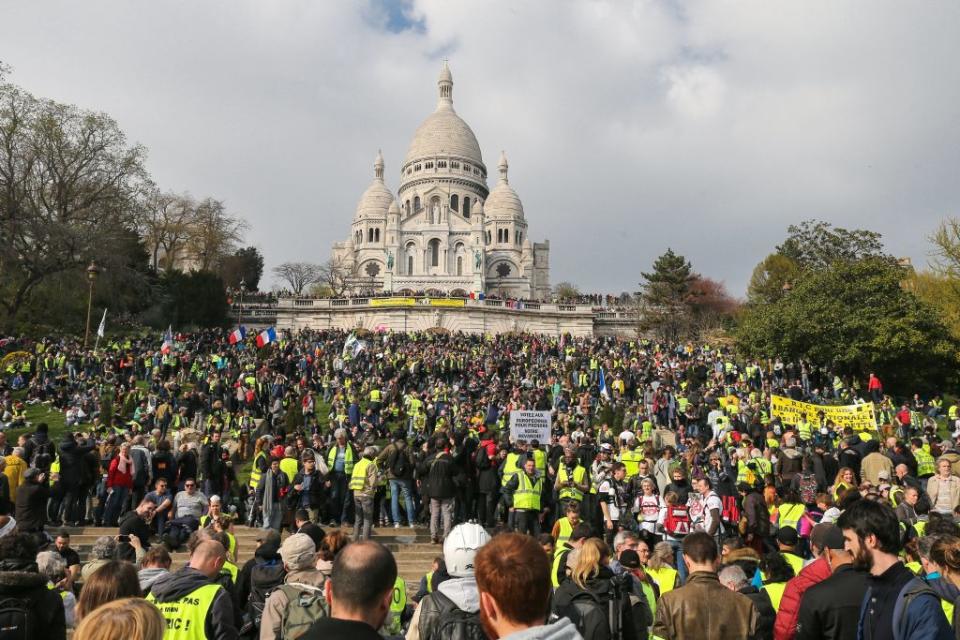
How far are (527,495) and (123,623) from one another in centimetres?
758

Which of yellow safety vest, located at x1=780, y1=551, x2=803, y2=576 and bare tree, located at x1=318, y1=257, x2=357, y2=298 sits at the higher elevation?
bare tree, located at x1=318, y1=257, x2=357, y2=298

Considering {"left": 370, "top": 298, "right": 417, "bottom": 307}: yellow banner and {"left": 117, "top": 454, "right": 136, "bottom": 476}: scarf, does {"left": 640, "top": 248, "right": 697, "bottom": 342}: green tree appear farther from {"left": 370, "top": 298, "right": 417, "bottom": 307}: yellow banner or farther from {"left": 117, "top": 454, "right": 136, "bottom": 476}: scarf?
{"left": 117, "top": 454, "right": 136, "bottom": 476}: scarf

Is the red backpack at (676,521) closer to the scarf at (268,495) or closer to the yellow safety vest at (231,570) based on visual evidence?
the yellow safety vest at (231,570)

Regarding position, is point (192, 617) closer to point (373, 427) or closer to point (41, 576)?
point (41, 576)

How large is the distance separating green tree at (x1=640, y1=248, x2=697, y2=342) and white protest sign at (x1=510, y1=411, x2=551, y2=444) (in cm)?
3417

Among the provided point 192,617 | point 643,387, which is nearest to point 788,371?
point 643,387

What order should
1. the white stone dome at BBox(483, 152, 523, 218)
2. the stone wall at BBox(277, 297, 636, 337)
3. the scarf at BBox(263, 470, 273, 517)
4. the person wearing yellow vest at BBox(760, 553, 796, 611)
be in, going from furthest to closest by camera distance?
the white stone dome at BBox(483, 152, 523, 218)
the stone wall at BBox(277, 297, 636, 337)
the scarf at BBox(263, 470, 273, 517)
the person wearing yellow vest at BBox(760, 553, 796, 611)

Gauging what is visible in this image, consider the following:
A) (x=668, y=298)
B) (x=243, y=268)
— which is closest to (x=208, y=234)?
(x=243, y=268)

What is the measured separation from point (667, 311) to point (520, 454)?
127ft

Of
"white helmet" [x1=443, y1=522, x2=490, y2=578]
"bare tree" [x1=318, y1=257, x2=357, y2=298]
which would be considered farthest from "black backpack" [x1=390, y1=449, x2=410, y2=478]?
"bare tree" [x1=318, y1=257, x2=357, y2=298]

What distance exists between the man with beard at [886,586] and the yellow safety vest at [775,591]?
1040 mm

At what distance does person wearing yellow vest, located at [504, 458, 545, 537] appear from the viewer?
9625mm

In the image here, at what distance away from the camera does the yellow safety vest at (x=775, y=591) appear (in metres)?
4.59

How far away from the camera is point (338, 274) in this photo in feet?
261
